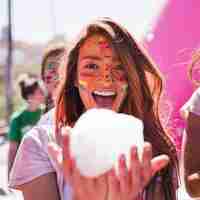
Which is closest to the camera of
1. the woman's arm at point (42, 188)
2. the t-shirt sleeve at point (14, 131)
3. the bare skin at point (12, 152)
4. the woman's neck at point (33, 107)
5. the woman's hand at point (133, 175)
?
the woman's hand at point (133, 175)

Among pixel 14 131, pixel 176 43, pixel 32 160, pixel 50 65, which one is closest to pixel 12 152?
pixel 14 131

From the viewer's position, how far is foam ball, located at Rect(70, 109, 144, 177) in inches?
44.3

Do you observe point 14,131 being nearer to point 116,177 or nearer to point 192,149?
point 192,149

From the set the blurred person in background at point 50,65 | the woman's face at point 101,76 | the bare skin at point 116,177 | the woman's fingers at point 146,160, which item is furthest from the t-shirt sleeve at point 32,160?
the blurred person in background at point 50,65

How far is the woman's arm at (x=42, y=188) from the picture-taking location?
4.78 feet

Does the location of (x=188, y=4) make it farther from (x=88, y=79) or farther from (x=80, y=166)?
(x=80, y=166)

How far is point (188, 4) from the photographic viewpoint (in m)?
3.45

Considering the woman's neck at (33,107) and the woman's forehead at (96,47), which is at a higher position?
the woman's forehead at (96,47)

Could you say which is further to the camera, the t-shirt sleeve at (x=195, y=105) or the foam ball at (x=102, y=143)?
the t-shirt sleeve at (x=195, y=105)

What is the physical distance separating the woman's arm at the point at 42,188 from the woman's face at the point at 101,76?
0.65ft

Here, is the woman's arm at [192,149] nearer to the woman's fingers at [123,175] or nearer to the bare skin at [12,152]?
the woman's fingers at [123,175]

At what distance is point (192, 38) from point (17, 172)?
6.53 ft

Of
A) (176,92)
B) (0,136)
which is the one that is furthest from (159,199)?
(0,136)

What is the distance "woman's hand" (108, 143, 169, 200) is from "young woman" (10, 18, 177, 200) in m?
0.30
